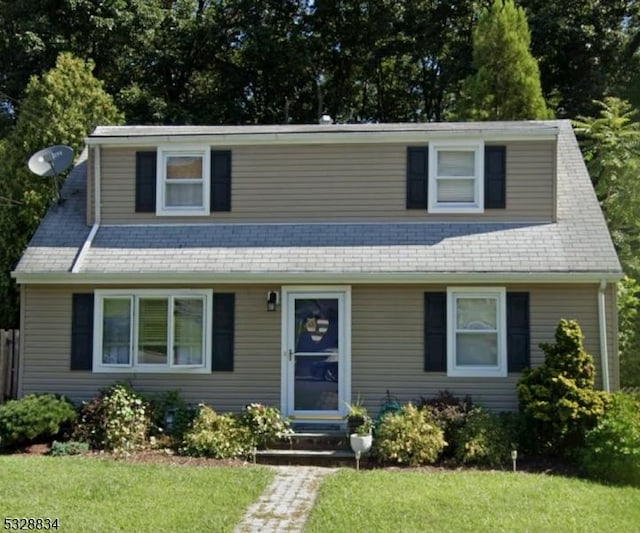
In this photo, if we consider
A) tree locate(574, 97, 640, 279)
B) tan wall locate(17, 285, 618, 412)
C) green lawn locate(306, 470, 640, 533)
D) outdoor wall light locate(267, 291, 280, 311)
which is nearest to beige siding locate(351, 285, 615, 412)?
tan wall locate(17, 285, 618, 412)

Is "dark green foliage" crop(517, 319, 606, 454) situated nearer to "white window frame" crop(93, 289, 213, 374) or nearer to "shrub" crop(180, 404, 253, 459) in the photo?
"shrub" crop(180, 404, 253, 459)

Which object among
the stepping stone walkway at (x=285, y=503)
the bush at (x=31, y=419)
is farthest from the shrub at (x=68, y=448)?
the stepping stone walkway at (x=285, y=503)

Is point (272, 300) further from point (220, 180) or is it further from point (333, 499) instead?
point (333, 499)

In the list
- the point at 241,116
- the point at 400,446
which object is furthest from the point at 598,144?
the point at 241,116

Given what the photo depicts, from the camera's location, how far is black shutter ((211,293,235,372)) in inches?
454

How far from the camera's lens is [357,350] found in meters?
11.4

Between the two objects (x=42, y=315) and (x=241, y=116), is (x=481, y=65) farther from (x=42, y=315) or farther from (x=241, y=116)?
(x=42, y=315)

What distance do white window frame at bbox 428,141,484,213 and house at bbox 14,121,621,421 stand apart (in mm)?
25

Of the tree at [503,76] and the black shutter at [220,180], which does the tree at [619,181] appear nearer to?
the tree at [503,76]

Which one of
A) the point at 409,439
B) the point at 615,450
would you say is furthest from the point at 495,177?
the point at 615,450

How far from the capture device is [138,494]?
7.80 m

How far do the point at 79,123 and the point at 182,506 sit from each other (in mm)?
11396

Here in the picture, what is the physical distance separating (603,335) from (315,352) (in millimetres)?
4339

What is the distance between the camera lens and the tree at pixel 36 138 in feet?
49.5
